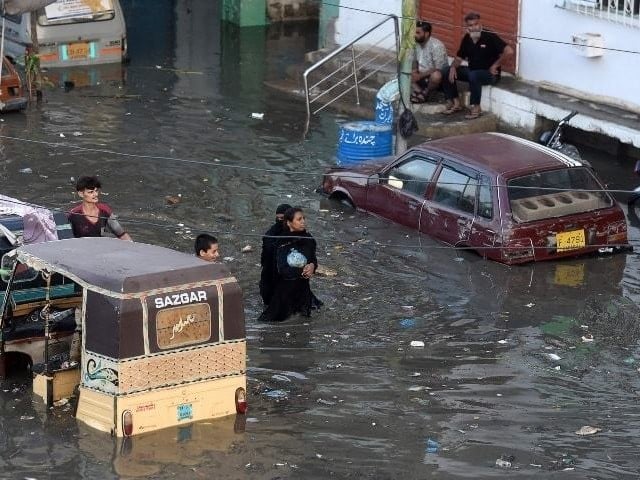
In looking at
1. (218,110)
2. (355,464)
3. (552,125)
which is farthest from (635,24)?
(355,464)

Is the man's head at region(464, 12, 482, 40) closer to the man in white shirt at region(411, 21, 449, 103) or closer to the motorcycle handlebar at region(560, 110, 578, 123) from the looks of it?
the man in white shirt at region(411, 21, 449, 103)

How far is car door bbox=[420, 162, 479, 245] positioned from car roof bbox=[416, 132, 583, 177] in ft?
0.51

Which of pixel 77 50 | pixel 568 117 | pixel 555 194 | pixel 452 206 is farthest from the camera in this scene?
pixel 77 50

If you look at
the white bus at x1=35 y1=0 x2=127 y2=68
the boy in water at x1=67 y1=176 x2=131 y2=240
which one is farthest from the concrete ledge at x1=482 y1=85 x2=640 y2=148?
the boy in water at x1=67 y1=176 x2=131 y2=240

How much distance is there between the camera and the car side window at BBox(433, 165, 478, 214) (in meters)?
14.7

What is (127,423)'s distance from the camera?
9805mm

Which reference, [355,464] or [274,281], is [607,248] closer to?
[274,281]

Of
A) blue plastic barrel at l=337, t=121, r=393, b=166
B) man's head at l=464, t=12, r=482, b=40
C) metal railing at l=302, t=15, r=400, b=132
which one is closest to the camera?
blue plastic barrel at l=337, t=121, r=393, b=166

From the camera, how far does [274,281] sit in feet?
42.3

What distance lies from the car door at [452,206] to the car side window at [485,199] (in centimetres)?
8

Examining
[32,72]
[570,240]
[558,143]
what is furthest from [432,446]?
[32,72]

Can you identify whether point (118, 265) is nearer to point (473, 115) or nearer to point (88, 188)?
point (88, 188)

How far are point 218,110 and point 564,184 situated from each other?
8726 mm

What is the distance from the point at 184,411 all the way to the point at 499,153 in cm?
594
